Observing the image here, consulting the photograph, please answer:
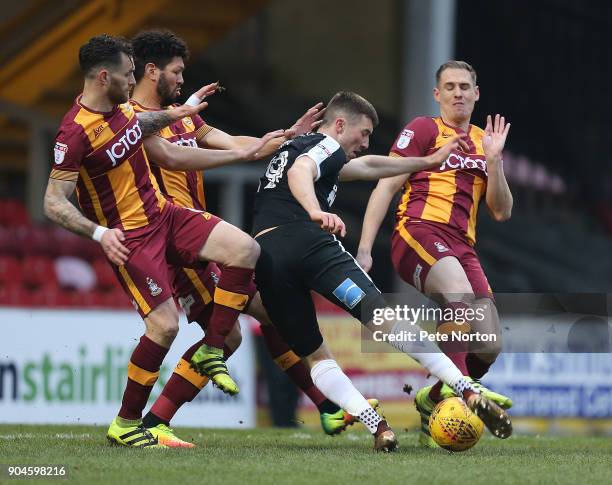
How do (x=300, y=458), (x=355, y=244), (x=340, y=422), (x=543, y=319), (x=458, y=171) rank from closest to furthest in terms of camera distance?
(x=300, y=458) → (x=340, y=422) → (x=458, y=171) → (x=543, y=319) → (x=355, y=244)

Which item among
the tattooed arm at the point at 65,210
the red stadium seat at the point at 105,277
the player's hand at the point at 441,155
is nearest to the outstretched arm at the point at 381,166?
the player's hand at the point at 441,155

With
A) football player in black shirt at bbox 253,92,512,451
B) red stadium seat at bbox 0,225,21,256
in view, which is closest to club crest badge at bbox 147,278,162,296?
football player in black shirt at bbox 253,92,512,451

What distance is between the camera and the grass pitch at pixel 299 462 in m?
6.03

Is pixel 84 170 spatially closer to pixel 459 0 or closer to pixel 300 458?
pixel 300 458

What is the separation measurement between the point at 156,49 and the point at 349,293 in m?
2.16

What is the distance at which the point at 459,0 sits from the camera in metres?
24.3

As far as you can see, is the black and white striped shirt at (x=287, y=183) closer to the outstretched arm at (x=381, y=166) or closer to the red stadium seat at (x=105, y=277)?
the outstretched arm at (x=381, y=166)

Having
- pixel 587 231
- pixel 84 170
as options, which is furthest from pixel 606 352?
pixel 587 231

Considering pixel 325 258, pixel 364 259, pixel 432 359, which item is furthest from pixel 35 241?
pixel 432 359

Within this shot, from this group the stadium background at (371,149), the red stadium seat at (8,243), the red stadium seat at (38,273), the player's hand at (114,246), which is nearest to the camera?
the player's hand at (114,246)

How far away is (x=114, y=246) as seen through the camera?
6992 millimetres

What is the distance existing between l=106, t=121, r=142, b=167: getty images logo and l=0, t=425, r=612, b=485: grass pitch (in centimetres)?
169

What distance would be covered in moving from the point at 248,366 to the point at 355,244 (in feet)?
28.9

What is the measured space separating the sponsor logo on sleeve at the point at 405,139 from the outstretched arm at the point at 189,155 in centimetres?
94
